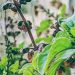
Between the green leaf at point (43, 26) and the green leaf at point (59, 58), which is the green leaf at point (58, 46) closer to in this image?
the green leaf at point (59, 58)

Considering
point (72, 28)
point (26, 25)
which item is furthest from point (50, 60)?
point (26, 25)

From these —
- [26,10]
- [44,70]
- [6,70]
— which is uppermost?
[44,70]

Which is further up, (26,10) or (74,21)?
(74,21)

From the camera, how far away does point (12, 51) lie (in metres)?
1.42

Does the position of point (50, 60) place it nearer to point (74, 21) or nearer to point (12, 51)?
point (74, 21)

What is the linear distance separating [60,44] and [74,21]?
12 cm

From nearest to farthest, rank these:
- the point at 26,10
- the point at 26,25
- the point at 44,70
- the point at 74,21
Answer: the point at 44,70 < the point at 74,21 < the point at 26,25 < the point at 26,10

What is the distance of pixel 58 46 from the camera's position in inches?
34.5

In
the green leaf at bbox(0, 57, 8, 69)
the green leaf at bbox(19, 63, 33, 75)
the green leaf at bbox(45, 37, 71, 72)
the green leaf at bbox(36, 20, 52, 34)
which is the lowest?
the green leaf at bbox(0, 57, 8, 69)

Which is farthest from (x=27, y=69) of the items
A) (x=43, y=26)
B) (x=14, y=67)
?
(x=43, y=26)

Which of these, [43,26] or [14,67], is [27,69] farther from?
[43,26]

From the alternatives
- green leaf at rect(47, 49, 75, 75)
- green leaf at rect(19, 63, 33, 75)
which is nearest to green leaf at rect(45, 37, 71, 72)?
green leaf at rect(47, 49, 75, 75)

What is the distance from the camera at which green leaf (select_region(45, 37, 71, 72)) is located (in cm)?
85

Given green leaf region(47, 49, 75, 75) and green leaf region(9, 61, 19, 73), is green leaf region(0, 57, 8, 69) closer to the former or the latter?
green leaf region(9, 61, 19, 73)
